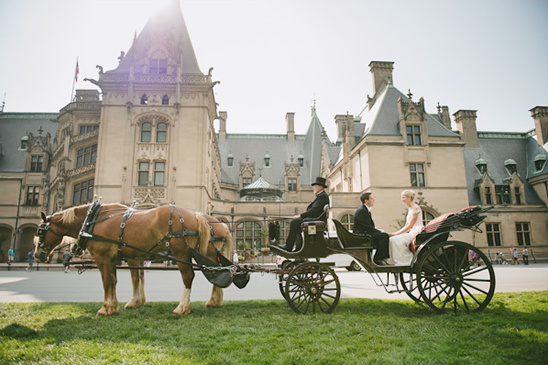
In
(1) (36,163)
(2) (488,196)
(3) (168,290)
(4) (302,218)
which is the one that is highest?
(1) (36,163)

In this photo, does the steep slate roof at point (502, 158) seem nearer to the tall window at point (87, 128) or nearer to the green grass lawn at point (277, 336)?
the green grass lawn at point (277, 336)

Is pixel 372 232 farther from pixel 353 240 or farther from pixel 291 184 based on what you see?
pixel 291 184

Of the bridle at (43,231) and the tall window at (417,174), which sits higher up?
the tall window at (417,174)

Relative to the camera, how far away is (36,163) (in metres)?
39.7

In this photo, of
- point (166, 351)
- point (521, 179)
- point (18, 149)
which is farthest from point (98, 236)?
point (18, 149)

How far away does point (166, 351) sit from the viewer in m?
4.07

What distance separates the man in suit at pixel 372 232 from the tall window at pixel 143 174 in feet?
78.7

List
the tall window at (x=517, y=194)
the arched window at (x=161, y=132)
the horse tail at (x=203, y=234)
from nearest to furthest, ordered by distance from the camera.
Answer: the horse tail at (x=203, y=234), the arched window at (x=161, y=132), the tall window at (x=517, y=194)

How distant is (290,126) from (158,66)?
25.6 metres

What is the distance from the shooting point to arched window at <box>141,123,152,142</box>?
2790cm

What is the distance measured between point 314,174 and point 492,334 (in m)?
41.6

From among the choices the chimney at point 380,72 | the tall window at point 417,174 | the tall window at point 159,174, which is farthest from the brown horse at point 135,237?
the chimney at point 380,72

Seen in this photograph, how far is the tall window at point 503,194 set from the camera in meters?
32.2

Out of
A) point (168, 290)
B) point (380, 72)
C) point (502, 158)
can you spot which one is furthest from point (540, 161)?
point (168, 290)
